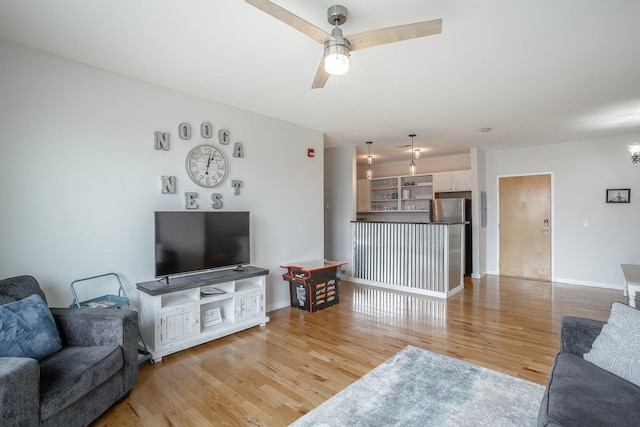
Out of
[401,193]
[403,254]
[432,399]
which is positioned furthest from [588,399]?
[401,193]

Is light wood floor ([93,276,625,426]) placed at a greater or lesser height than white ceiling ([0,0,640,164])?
lesser

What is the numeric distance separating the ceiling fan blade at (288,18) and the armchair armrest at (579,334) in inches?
93.9

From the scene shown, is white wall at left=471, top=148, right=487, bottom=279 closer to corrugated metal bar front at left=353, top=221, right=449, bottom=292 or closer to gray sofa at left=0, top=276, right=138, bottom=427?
corrugated metal bar front at left=353, top=221, right=449, bottom=292

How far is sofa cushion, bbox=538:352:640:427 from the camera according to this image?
137cm

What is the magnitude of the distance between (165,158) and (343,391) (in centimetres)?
273

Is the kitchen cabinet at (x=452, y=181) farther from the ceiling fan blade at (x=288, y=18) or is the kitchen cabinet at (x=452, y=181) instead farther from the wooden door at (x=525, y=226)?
the ceiling fan blade at (x=288, y=18)

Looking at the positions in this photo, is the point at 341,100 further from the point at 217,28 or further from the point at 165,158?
the point at 165,158

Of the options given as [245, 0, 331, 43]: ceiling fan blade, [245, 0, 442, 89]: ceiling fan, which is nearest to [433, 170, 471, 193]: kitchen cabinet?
[245, 0, 442, 89]: ceiling fan

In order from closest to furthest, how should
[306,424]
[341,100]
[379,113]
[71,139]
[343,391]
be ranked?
[306,424] → [343,391] → [71,139] → [341,100] → [379,113]

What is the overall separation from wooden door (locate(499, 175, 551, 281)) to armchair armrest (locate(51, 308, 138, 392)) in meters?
6.77

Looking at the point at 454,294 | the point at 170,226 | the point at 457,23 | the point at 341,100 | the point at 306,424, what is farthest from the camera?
the point at 454,294

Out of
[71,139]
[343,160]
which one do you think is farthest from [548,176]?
[71,139]

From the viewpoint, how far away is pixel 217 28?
7.35 feet

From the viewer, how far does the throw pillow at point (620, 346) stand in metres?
1.69
